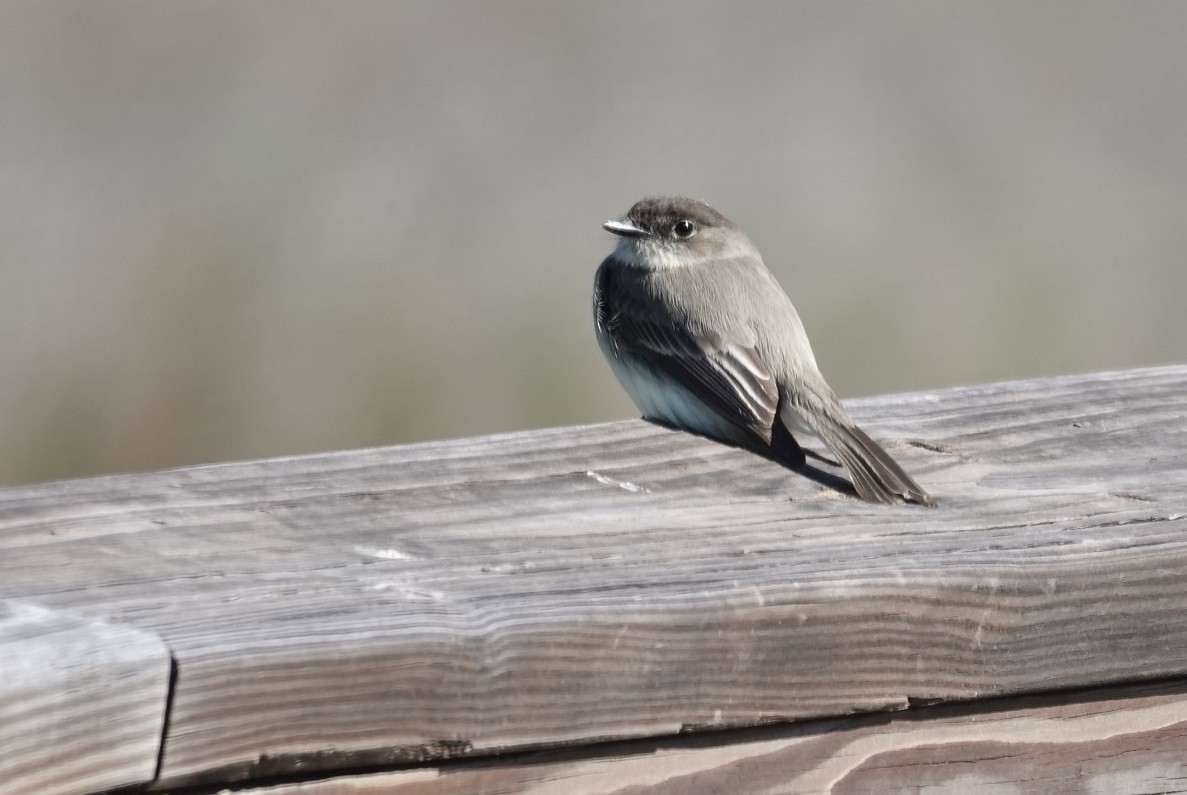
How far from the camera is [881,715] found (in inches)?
90.0

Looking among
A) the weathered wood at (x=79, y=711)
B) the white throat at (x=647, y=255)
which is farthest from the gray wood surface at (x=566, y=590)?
the white throat at (x=647, y=255)

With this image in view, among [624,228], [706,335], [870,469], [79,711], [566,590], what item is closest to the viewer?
[79,711]

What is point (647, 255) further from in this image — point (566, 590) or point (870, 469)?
point (566, 590)

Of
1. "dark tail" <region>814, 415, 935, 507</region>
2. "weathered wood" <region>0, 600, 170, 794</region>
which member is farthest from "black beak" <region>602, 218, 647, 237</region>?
"weathered wood" <region>0, 600, 170, 794</region>

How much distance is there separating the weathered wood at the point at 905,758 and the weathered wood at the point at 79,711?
0.34 metres

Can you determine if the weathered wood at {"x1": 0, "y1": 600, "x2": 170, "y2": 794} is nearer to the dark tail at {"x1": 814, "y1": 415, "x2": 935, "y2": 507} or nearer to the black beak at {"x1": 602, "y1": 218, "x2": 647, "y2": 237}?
the dark tail at {"x1": 814, "y1": 415, "x2": 935, "y2": 507}

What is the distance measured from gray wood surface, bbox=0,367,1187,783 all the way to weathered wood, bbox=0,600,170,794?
0.04 m

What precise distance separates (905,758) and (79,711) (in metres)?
1.13

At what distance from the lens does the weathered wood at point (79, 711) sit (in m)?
1.82

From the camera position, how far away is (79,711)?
1854 millimetres

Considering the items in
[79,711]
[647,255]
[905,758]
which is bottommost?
[905,758]

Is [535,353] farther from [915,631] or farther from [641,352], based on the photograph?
[915,631]

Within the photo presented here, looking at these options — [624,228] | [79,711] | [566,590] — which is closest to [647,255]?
[624,228]

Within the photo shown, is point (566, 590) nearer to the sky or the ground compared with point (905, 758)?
nearer to the sky
